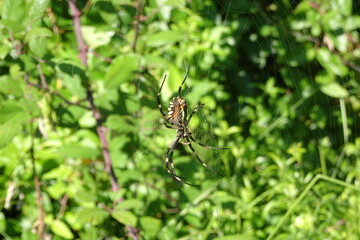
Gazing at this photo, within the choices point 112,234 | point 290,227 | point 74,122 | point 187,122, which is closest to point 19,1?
point 74,122

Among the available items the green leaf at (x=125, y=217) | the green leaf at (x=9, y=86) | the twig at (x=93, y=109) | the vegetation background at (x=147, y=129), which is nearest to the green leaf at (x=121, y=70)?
the vegetation background at (x=147, y=129)

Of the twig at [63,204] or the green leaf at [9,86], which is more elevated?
the green leaf at [9,86]

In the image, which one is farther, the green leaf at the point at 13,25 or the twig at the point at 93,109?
the twig at the point at 93,109

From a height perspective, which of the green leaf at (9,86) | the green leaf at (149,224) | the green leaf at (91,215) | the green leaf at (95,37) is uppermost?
the green leaf at (95,37)

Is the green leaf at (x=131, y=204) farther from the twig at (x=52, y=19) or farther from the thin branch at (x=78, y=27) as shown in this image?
the twig at (x=52, y=19)

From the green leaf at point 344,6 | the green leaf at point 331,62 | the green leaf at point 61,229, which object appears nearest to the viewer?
the green leaf at point 61,229

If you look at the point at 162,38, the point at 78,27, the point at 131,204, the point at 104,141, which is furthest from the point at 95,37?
the point at 131,204

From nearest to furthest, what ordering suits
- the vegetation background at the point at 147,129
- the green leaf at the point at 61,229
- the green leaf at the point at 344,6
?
the vegetation background at the point at 147,129, the green leaf at the point at 61,229, the green leaf at the point at 344,6

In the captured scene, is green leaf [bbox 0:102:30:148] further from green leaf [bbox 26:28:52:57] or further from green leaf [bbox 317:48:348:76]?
green leaf [bbox 317:48:348:76]
